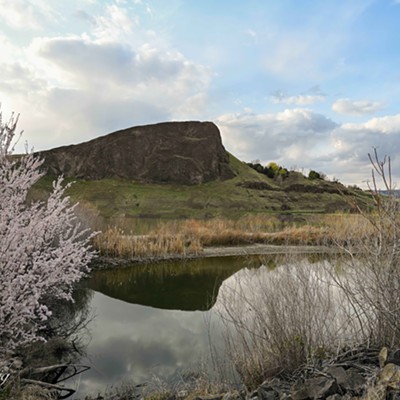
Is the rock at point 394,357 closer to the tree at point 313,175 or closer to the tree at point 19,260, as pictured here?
the tree at point 19,260

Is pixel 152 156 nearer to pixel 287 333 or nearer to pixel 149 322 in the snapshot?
pixel 149 322

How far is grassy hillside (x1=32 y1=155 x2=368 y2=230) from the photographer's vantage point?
5300 centimetres

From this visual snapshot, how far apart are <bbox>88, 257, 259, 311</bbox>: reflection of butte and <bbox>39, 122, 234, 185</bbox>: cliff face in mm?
56842

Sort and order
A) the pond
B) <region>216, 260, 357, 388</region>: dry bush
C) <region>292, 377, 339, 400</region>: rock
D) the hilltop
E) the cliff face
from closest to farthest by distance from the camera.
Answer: <region>292, 377, 339, 400</region>: rock < <region>216, 260, 357, 388</region>: dry bush < the pond < the hilltop < the cliff face

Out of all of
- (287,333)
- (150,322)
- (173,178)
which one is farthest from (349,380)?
(173,178)

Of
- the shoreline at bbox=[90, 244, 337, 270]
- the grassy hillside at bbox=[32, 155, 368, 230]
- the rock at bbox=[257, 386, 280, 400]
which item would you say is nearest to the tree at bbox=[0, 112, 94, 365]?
the rock at bbox=[257, 386, 280, 400]

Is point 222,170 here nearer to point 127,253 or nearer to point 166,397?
point 127,253

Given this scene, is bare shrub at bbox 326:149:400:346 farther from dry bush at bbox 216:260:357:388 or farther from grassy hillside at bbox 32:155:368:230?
grassy hillside at bbox 32:155:368:230

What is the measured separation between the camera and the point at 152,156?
3211 inches

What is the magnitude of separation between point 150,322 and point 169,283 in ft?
15.2

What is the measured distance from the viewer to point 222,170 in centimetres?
7931

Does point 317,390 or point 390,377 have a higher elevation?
point 390,377

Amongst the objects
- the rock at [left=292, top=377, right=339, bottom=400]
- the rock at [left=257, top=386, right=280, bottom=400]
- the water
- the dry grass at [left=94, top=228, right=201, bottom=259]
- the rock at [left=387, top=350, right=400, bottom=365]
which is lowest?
the water

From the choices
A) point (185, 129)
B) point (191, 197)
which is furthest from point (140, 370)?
point (185, 129)
